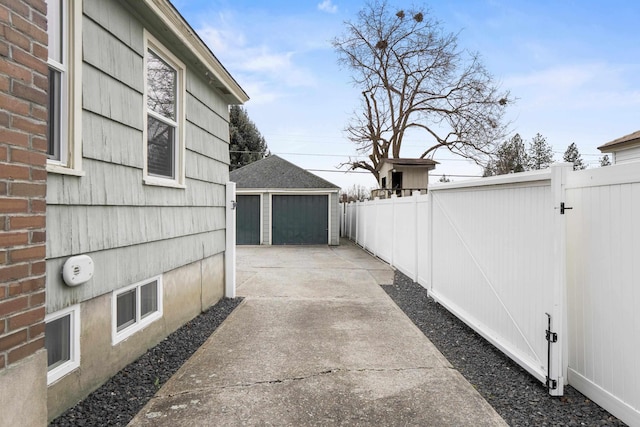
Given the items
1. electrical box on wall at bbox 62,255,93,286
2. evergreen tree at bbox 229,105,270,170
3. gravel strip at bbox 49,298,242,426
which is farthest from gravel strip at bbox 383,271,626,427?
evergreen tree at bbox 229,105,270,170

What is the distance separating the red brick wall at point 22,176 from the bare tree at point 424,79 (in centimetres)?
1886

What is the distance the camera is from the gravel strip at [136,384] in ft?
7.93

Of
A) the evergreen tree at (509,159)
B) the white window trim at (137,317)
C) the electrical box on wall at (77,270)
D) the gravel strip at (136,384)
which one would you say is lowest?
the gravel strip at (136,384)

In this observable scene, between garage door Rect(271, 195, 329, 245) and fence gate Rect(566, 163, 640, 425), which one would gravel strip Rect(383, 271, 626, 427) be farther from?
garage door Rect(271, 195, 329, 245)

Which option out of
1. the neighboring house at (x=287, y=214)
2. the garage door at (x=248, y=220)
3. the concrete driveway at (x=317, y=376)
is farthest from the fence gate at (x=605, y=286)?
the garage door at (x=248, y=220)

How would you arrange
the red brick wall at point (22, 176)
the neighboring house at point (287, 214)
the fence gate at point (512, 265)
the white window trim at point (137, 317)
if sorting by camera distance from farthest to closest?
the neighboring house at point (287, 214), the white window trim at point (137, 317), the fence gate at point (512, 265), the red brick wall at point (22, 176)

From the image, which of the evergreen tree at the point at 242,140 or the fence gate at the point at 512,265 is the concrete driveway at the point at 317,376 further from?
the evergreen tree at the point at 242,140

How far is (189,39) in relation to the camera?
401cm

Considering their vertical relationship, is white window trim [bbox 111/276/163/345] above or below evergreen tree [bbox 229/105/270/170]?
below

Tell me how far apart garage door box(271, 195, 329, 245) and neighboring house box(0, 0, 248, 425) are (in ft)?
31.3

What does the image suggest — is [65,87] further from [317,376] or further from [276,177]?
[276,177]

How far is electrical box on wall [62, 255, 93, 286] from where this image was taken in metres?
2.42

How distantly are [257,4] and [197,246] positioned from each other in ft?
20.7

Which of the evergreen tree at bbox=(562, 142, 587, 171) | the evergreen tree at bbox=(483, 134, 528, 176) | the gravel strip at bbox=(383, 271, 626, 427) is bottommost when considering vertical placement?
the gravel strip at bbox=(383, 271, 626, 427)
